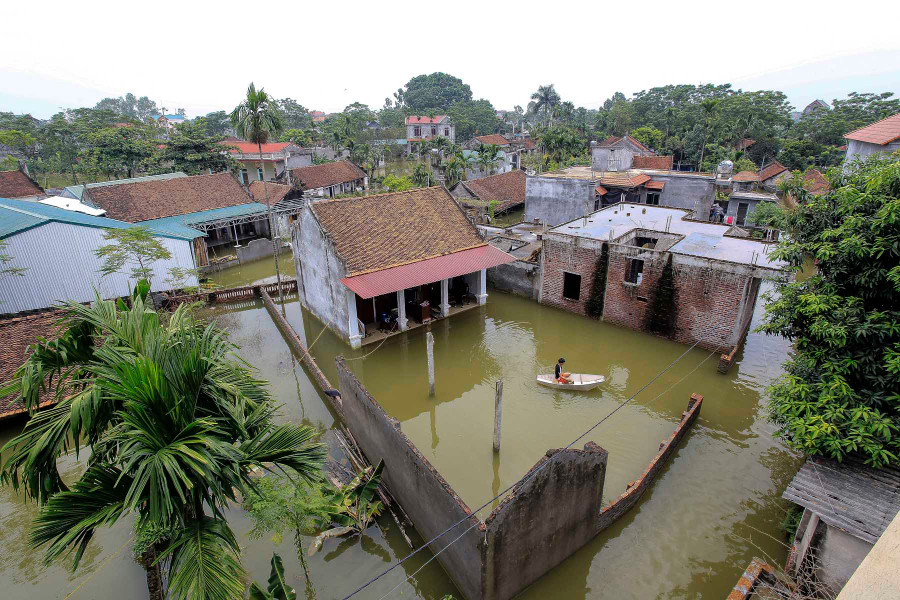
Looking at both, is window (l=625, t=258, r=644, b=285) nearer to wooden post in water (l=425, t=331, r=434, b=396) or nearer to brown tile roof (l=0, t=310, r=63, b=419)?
wooden post in water (l=425, t=331, r=434, b=396)

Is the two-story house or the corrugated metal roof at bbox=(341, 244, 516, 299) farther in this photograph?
the two-story house

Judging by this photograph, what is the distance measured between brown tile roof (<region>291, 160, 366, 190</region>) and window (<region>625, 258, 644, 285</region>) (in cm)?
2893

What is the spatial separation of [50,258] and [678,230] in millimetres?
25773

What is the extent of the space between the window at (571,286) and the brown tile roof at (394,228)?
3861mm

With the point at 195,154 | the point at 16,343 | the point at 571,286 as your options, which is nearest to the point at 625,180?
the point at 571,286

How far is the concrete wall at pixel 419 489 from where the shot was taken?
7.25 metres

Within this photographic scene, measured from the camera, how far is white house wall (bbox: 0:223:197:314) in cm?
1702

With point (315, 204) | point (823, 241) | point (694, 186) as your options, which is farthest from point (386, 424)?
point (694, 186)

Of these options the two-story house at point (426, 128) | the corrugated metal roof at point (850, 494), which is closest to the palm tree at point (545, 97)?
the two-story house at point (426, 128)

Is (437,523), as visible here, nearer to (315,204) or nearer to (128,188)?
(315,204)

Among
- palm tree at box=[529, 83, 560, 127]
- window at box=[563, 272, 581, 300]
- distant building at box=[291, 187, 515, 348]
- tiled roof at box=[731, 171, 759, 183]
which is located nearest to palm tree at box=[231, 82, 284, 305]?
distant building at box=[291, 187, 515, 348]

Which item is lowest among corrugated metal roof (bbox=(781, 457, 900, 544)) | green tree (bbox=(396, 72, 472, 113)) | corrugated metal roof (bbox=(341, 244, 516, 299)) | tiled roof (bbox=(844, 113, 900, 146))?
corrugated metal roof (bbox=(781, 457, 900, 544))

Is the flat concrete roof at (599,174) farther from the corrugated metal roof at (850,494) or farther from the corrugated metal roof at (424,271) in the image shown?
the corrugated metal roof at (850,494)

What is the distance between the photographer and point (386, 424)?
9.27 metres
